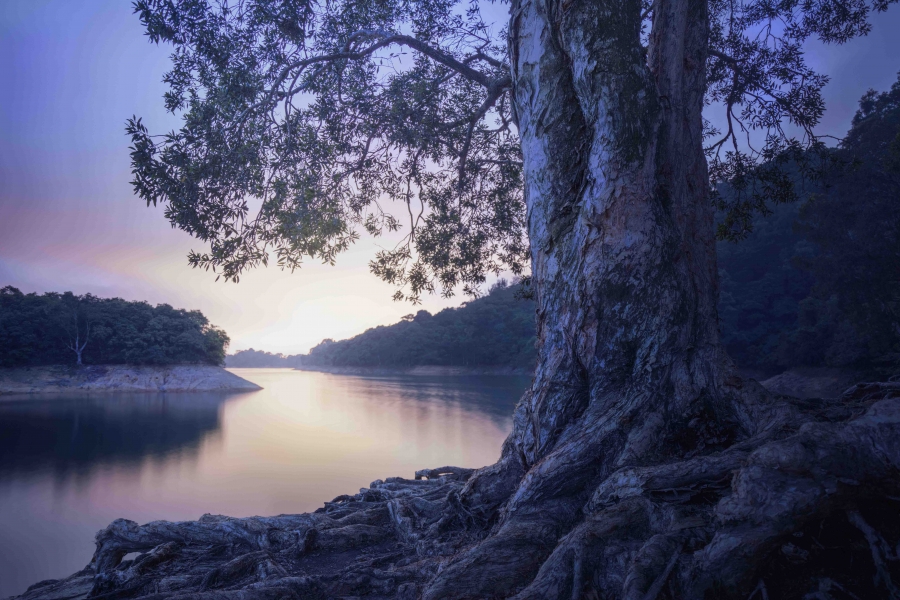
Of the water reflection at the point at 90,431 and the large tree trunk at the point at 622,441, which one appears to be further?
the water reflection at the point at 90,431

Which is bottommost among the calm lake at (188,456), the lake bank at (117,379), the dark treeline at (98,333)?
the calm lake at (188,456)

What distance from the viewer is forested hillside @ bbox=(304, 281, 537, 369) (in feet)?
140

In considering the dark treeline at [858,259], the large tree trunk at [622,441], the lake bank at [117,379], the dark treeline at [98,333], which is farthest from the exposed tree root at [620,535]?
the lake bank at [117,379]

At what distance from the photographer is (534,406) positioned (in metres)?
2.78

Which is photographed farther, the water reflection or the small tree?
the small tree

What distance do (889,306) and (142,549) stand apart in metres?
18.3

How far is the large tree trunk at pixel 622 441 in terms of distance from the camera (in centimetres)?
145

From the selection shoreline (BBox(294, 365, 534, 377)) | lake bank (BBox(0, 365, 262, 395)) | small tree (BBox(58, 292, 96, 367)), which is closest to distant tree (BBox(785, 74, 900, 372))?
shoreline (BBox(294, 365, 534, 377))

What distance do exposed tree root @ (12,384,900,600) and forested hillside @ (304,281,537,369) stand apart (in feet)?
114

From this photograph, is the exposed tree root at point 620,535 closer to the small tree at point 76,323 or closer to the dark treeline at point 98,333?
the dark treeline at point 98,333

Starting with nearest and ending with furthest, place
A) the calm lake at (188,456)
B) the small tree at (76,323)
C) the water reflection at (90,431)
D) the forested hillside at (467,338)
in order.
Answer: the calm lake at (188,456) → the water reflection at (90,431) → the small tree at (76,323) → the forested hillside at (467,338)

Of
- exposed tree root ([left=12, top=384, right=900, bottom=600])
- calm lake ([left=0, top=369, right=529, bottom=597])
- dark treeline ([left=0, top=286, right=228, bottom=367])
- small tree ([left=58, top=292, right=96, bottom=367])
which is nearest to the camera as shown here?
exposed tree root ([left=12, top=384, right=900, bottom=600])

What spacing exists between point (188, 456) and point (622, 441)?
56.2 ft

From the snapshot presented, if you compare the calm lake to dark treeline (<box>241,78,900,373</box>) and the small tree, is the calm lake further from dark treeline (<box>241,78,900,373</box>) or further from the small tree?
dark treeline (<box>241,78,900,373</box>)
